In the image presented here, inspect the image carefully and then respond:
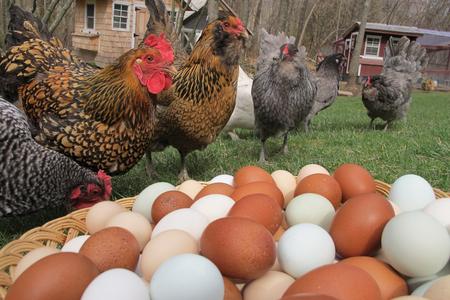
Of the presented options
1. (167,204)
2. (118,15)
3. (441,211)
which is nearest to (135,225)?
(167,204)

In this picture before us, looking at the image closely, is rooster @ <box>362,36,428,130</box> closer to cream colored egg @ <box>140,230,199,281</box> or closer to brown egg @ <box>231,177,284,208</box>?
brown egg @ <box>231,177,284,208</box>

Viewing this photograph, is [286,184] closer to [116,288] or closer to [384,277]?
[384,277]

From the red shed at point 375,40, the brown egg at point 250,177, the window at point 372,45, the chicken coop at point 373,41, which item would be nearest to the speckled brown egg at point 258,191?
the brown egg at point 250,177

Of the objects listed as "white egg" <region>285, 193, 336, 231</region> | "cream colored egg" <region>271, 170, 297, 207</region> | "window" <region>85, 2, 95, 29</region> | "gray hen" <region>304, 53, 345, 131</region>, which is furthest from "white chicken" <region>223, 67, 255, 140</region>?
"window" <region>85, 2, 95, 29</region>

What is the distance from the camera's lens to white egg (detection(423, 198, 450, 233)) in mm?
1365

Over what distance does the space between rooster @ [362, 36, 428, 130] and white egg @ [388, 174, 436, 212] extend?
454 centimetres

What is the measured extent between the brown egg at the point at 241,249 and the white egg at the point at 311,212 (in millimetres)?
382

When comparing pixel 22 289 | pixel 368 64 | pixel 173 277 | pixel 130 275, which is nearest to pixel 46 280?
pixel 22 289

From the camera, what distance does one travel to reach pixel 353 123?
21.6 feet

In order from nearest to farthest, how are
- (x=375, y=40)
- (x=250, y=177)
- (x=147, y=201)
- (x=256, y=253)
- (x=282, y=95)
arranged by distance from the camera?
(x=256, y=253)
(x=147, y=201)
(x=250, y=177)
(x=282, y=95)
(x=375, y=40)

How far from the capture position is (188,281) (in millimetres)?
932

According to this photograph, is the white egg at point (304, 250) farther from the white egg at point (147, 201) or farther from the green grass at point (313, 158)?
the green grass at point (313, 158)

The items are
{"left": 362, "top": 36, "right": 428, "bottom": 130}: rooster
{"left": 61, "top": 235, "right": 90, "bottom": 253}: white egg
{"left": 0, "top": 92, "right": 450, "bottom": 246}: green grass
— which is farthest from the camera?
{"left": 362, "top": 36, "right": 428, "bottom": 130}: rooster

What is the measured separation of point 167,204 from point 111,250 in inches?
16.2
